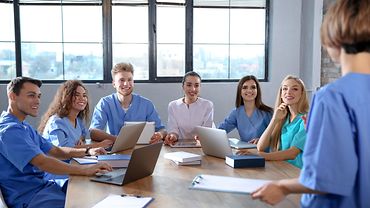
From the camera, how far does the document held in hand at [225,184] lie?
56.4 inches

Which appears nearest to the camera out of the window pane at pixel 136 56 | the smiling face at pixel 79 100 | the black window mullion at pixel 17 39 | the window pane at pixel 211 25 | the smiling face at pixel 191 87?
the smiling face at pixel 79 100

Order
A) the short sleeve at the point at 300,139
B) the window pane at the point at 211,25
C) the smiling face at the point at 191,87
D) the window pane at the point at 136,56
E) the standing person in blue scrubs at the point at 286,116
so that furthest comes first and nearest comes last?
the window pane at the point at 211,25
the window pane at the point at 136,56
the smiling face at the point at 191,87
the standing person in blue scrubs at the point at 286,116
the short sleeve at the point at 300,139

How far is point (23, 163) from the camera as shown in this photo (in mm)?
2035

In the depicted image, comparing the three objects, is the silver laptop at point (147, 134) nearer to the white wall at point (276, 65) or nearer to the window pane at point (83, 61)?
the white wall at point (276, 65)

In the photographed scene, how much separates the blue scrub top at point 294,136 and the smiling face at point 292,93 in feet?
→ 0.34

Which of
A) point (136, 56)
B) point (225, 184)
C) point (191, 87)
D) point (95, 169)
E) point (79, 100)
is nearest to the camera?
point (225, 184)

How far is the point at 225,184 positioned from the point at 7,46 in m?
3.92

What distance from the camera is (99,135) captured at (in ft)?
9.73

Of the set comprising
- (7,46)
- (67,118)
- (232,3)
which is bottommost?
(67,118)

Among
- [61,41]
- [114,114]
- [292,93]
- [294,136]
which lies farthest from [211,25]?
[294,136]

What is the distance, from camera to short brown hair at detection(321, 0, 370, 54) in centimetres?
92

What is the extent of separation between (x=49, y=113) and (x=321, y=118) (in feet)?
7.05

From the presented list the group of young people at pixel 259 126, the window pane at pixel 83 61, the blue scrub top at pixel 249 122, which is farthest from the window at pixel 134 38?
the blue scrub top at pixel 249 122

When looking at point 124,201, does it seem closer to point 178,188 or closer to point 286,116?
point 178,188
